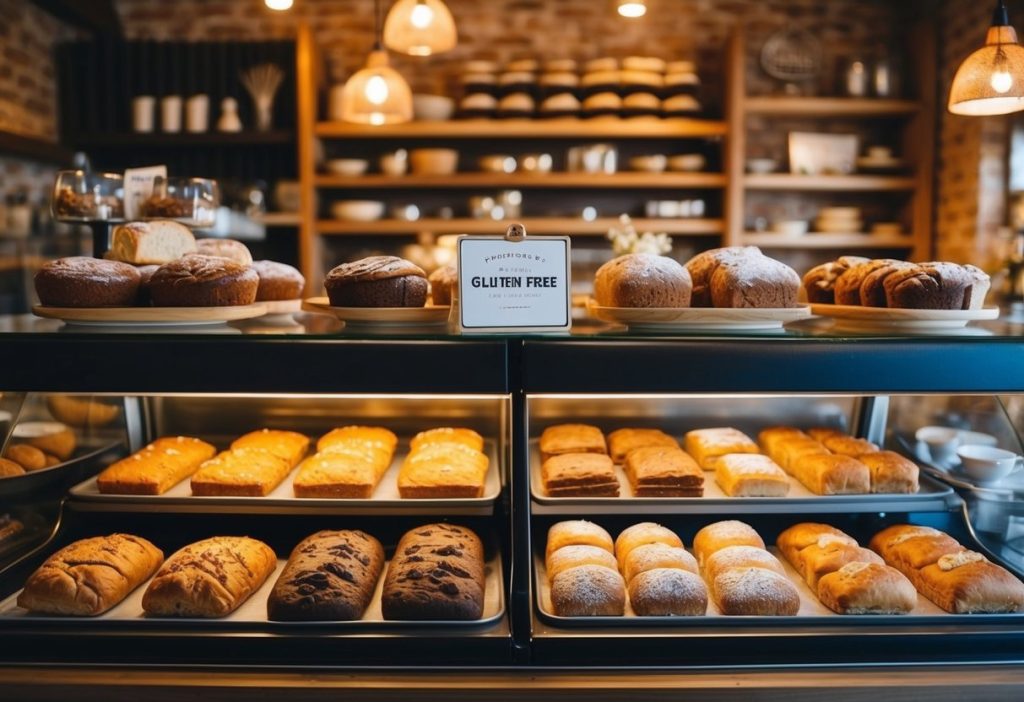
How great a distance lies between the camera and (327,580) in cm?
163

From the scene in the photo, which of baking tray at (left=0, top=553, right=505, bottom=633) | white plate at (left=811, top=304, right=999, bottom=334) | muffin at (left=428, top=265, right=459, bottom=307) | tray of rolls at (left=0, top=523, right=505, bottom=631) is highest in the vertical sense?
muffin at (left=428, top=265, right=459, bottom=307)

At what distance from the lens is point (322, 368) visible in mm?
1602

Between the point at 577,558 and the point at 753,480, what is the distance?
0.46 metres

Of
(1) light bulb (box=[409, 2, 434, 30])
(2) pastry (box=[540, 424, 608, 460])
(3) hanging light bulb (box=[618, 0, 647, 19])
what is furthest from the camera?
(1) light bulb (box=[409, 2, 434, 30])

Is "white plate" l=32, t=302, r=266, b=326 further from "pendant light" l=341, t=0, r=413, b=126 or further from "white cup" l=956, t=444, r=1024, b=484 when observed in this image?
"pendant light" l=341, t=0, r=413, b=126

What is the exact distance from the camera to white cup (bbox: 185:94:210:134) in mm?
5320

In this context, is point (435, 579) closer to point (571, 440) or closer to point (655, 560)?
point (655, 560)

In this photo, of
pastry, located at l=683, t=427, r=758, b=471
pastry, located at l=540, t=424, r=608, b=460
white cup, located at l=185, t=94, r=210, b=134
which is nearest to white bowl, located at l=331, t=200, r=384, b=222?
white cup, located at l=185, t=94, r=210, b=134

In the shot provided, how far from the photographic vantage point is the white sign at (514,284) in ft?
5.22

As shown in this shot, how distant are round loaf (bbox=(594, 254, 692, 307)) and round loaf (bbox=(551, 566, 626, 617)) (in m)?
0.56

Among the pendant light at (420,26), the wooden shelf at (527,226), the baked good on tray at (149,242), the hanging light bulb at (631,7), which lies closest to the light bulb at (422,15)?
the pendant light at (420,26)

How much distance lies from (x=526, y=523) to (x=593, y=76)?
423 cm

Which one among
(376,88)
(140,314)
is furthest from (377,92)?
(140,314)

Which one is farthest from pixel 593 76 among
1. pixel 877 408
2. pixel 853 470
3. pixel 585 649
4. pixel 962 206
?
pixel 585 649
